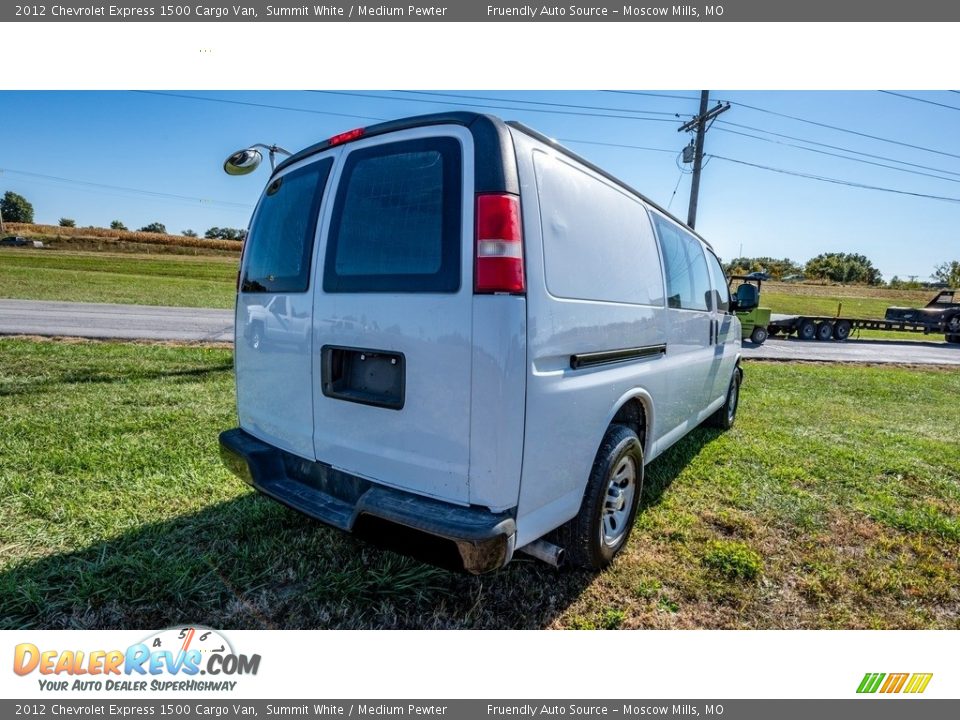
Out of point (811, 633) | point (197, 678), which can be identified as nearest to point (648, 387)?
point (811, 633)

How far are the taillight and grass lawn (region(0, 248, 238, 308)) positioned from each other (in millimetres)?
18251

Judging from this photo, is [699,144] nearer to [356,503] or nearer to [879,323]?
[879,323]

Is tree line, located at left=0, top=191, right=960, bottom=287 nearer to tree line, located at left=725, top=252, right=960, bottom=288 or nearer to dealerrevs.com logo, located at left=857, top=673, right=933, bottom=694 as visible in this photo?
tree line, located at left=725, top=252, right=960, bottom=288

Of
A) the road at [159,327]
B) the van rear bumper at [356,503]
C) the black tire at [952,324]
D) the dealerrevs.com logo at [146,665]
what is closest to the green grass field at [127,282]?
the road at [159,327]

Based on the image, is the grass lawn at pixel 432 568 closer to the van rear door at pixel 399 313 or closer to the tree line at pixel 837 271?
the van rear door at pixel 399 313

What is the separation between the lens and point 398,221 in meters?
1.93

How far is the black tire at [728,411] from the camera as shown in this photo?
16.9ft

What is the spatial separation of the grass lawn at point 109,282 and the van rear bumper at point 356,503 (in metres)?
17.1

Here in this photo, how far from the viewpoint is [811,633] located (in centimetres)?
214

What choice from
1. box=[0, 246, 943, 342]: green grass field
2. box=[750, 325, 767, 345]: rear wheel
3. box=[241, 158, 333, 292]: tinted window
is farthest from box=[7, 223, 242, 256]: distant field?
box=[241, 158, 333, 292]: tinted window

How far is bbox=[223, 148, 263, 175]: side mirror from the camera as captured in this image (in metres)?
5.55

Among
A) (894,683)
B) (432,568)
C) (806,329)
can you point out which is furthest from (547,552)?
(806,329)

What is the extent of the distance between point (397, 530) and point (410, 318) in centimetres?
83

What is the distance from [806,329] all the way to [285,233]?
21.2 metres
